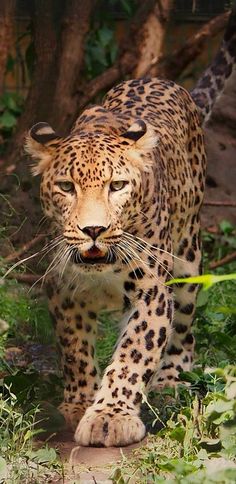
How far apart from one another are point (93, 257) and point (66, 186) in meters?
0.41

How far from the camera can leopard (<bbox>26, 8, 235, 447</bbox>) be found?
590 centimetres

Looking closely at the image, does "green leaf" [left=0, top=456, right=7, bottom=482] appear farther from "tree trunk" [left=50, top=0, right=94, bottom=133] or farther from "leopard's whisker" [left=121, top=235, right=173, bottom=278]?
"tree trunk" [left=50, top=0, right=94, bottom=133]

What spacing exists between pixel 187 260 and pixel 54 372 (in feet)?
3.53

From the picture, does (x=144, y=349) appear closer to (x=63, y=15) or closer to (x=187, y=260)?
(x=187, y=260)

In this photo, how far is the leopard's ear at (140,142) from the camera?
20.8 ft

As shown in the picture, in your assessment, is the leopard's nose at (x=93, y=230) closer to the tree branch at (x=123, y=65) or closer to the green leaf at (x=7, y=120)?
the tree branch at (x=123, y=65)

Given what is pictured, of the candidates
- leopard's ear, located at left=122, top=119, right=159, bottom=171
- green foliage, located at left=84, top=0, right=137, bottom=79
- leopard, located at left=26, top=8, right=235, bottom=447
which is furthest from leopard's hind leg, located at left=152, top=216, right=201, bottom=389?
green foliage, located at left=84, top=0, right=137, bottom=79

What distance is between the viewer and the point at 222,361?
23.1 ft

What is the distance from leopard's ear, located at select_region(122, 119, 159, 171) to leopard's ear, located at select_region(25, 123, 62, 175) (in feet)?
1.23

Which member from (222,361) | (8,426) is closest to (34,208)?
(222,361)

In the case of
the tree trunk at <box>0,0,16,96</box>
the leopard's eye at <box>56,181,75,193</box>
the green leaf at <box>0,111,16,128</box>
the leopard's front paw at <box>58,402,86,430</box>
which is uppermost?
the tree trunk at <box>0,0,16,96</box>

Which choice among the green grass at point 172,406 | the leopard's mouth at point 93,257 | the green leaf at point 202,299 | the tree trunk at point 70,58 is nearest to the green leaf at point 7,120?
the tree trunk at point 70,58

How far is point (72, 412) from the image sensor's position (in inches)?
251

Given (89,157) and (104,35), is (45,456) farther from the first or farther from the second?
(104,35)
